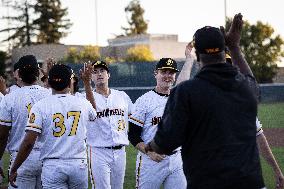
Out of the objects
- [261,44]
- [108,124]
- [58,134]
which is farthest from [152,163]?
[261,44]

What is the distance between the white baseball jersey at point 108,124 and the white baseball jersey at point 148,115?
833 millimetres

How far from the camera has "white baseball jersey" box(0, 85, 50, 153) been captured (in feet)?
20.9

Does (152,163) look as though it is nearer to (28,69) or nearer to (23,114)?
(23,114)

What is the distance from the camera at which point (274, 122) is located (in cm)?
2659

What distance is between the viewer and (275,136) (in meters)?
19.7

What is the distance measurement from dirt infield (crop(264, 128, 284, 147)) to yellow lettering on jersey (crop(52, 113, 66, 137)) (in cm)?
1229

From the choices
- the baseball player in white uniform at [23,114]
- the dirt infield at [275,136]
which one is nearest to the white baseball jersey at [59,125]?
the baseball player in white uniform at [23,114]

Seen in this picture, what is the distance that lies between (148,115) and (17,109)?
5.28 ft

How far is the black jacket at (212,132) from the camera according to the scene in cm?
356

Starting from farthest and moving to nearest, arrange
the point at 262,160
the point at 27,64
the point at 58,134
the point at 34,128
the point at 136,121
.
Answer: the point at 262,160
the point at 136,121
the point at 27,64
the point at 58,134
the point at 34,128

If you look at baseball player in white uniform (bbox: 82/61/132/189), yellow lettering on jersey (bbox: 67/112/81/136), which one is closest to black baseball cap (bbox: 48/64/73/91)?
yellow lettering on jersey (bbox: 67/112/81/136)

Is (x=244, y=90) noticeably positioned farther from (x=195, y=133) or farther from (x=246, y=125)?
(x=195, y=133)

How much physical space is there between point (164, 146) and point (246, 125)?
589 mm

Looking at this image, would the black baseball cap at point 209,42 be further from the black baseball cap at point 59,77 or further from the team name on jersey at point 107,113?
the team name on jersey at point 107,113
